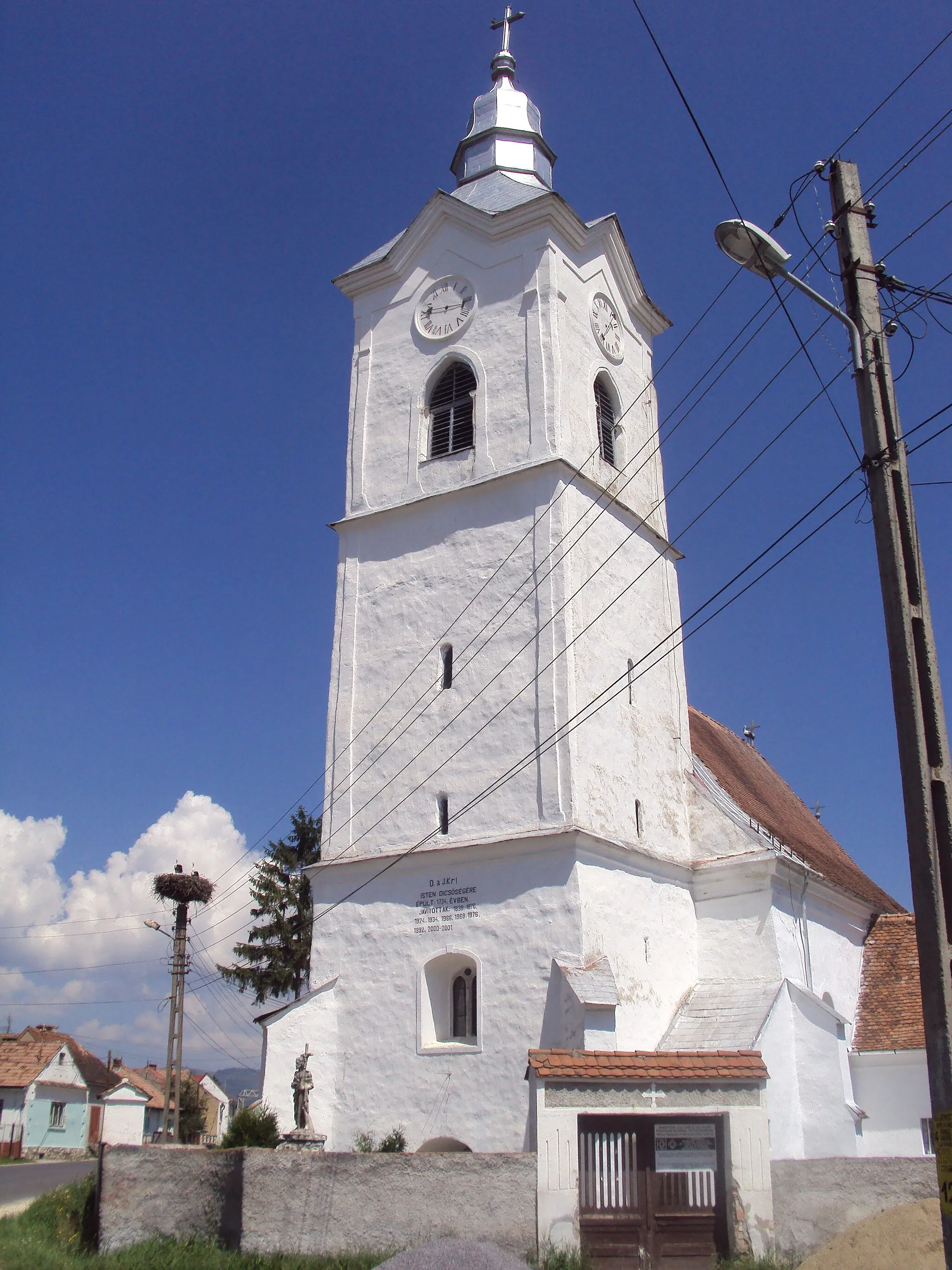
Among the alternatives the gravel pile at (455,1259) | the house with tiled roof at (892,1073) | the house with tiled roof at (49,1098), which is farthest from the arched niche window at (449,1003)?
the house with tiled roof at (49,1098)

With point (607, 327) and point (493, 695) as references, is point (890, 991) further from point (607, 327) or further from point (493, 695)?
point (607, 327)

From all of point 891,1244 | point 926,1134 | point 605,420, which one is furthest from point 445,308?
point 891,1244

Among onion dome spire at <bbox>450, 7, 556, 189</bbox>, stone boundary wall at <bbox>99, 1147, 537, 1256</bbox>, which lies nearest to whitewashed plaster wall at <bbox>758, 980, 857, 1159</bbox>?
stone boundary wall at <bbox>99, 1147, 537, 1256</bbox>

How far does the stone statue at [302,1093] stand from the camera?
15617 millimetres

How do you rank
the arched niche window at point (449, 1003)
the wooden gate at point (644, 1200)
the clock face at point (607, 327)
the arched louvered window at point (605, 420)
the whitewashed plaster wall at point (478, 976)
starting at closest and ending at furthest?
1. the wooden gate at point (644, 1200)
2. the whitewashed plaster wall at point (478, 976)
3. the arched niche window at point (449, 1003)
4. the arched louvered window at point (605, 420)
5. the clock face at point (607, 327)

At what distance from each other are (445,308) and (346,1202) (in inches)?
640

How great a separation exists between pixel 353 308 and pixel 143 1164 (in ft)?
55.1

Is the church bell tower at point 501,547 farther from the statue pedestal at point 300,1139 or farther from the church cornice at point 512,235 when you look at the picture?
the statue pedestal at point 300,1139

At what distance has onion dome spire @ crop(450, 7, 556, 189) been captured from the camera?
2550 cm

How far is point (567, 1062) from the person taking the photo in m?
12.0

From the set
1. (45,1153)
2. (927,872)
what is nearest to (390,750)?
(927,872)

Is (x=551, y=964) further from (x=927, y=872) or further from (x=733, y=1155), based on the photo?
(x=927, y=872)

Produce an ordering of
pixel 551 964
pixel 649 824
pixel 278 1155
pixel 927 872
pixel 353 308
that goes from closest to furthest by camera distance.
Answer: pixel 927 872 → pixel 278 1155 → pixel 551 964 → pixel 649 824 → pixel 353 308

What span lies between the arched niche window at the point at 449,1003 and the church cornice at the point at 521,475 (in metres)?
8.09
